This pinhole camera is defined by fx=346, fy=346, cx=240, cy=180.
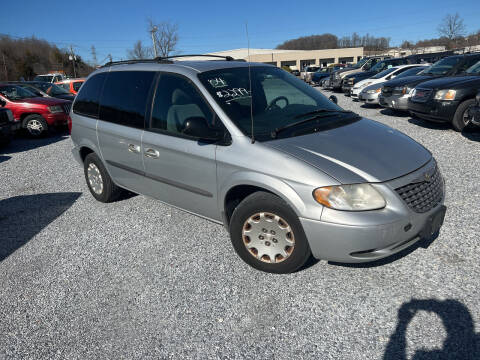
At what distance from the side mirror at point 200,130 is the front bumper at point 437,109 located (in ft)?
20.7

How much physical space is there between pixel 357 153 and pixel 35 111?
10729mm

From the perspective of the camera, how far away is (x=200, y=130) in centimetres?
294

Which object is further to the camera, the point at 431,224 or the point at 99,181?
the point at 99,181

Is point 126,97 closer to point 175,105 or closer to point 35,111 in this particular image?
point 175,105

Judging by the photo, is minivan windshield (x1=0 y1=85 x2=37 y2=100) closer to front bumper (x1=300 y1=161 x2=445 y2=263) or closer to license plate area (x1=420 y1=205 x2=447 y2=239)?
front bumper (x1=300 y1=161 x2=445 y2=263)

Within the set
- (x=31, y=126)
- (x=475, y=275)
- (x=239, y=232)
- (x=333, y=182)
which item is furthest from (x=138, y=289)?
(x=31, y=126)

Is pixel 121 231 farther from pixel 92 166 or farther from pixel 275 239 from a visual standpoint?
pixel 275 239

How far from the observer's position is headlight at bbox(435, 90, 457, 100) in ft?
23.6

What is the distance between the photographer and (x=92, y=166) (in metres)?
4.78

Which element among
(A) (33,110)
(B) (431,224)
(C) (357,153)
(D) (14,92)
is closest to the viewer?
(B) (431,224)

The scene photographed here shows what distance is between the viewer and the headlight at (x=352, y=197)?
2.45m

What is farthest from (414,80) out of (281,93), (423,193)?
(423,193)

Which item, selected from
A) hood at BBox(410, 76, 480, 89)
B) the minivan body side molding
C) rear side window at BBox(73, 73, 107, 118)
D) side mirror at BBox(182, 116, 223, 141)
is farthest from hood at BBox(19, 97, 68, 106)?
hood at BBox(410, 76, 480, 89)

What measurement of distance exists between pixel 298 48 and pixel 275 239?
112760mm
